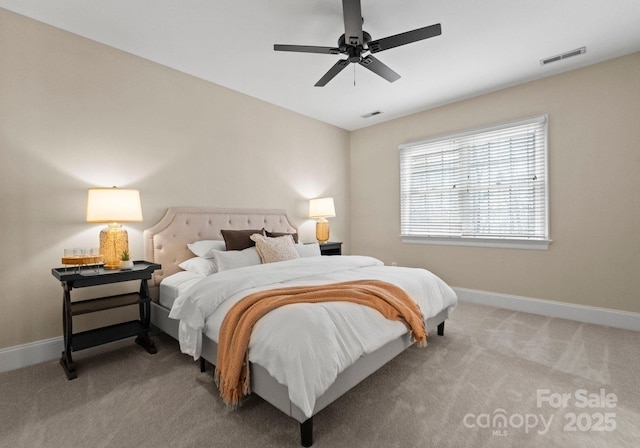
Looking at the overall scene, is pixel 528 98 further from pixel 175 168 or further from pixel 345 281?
pixel 175 168

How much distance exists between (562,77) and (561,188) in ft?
4.23

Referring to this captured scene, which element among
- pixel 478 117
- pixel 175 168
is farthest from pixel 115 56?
pixel 478 117

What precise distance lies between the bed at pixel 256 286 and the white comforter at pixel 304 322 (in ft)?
0.05

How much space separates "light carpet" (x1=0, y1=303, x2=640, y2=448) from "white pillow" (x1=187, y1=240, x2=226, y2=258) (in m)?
0.95

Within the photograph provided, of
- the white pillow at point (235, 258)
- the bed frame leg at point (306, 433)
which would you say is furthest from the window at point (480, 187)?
the bed frame leg at point (306, 433)

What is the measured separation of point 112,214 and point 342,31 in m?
2.58

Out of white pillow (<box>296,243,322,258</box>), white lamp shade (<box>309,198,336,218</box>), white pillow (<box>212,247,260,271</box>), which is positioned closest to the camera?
white pillow (<box>212,247,260,271</box>)

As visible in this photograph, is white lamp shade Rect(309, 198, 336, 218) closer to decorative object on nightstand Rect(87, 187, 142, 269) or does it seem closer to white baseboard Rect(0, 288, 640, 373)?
white baseboard Rect(0, 288, 640, 373)

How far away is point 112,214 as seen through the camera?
252 cm

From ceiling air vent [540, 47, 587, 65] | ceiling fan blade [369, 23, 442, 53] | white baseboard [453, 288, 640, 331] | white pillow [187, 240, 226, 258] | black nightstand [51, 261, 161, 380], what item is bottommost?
white baseboard [453, 288, 640, 331]

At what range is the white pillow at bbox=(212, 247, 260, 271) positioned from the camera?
112 inches

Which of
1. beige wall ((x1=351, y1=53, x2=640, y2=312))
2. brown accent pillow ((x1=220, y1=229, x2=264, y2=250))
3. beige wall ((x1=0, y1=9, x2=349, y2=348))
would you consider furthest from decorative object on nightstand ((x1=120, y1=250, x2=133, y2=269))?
beige wall ((x1=351, y1=53, x2=640, y2=312))

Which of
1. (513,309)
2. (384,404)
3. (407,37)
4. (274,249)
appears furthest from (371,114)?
(384,404)

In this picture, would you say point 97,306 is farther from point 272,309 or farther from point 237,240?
point 272,309
